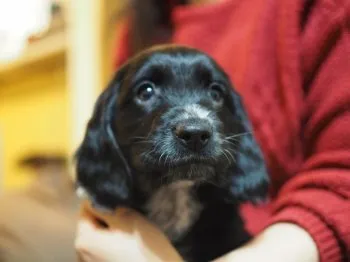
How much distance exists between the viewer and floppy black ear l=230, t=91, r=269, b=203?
41.7 inches

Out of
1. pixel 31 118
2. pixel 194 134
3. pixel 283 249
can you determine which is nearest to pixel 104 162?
pixel 194 134

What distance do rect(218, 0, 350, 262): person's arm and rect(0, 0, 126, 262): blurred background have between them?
3.11ft

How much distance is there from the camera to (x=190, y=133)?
2.94 feet

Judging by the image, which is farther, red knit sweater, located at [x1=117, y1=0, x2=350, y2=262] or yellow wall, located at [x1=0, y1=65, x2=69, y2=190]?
yellow wall, located at [x1=0, y1=65, x2=69, y2=190]

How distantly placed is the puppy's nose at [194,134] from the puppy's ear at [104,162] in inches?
7.9

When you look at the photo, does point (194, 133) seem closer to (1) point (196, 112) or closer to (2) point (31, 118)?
(1) point (196, 112)

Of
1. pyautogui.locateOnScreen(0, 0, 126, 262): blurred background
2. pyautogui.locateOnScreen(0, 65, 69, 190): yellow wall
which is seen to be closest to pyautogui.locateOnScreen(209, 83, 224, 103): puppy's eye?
pyautogui.locateOnScreen(0, 0, 126, 262): blurred background

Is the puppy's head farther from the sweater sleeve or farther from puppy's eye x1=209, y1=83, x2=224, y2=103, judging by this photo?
the sweater sleeve

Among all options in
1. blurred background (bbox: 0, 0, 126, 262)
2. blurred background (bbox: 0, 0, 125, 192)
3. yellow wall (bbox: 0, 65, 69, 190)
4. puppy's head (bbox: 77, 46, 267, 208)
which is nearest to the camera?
puppy's head (bbox: 77, 46, 267, 208)

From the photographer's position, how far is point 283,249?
0.90 m

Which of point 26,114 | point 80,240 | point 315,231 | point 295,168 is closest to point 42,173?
point 26,114

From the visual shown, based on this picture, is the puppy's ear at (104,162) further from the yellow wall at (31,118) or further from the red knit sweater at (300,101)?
the yellow wall at (31,118)

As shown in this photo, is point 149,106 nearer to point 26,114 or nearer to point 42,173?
point 42,173

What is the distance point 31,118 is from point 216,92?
2543 millimetres
